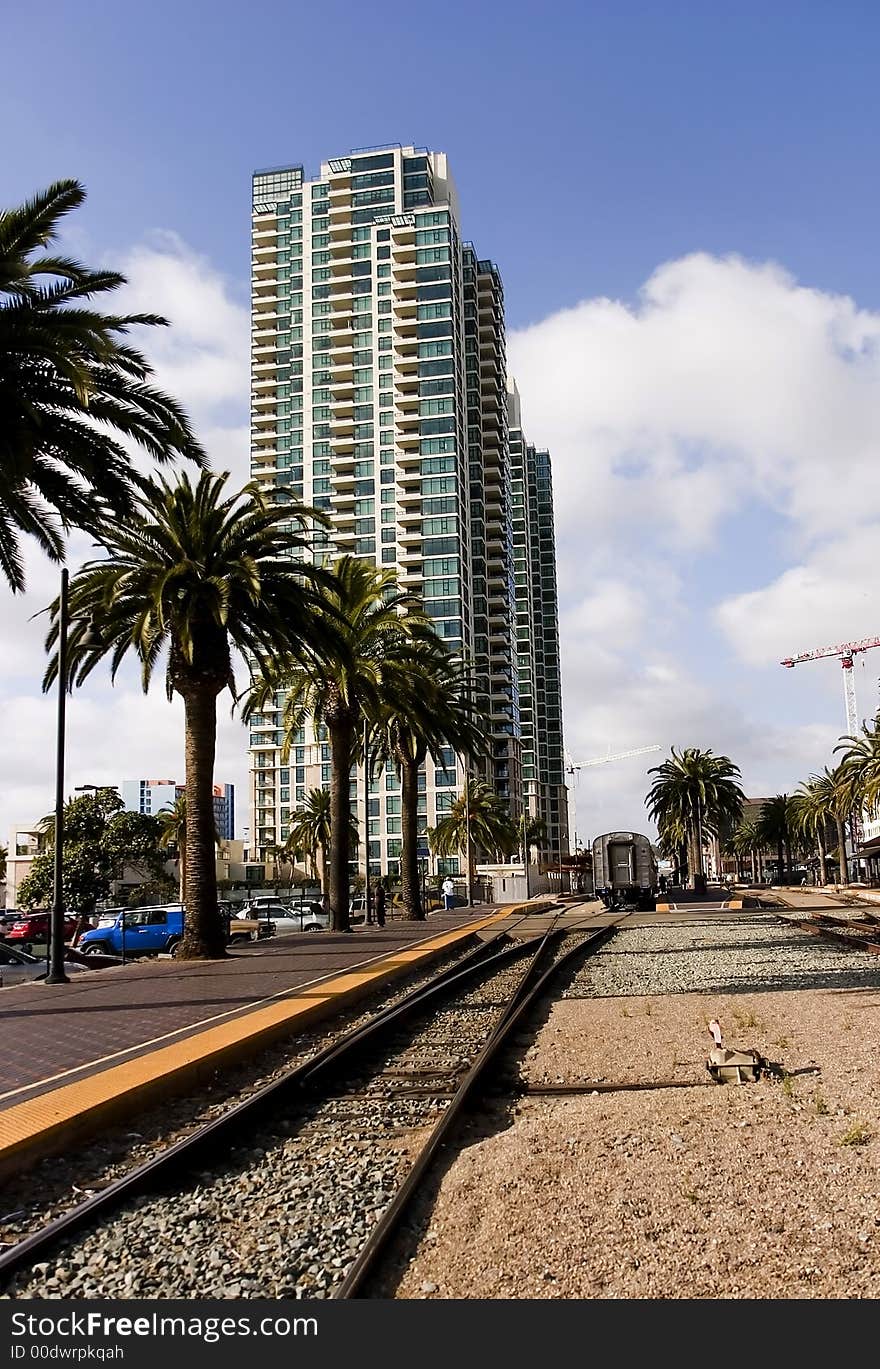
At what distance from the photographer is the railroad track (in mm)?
5531

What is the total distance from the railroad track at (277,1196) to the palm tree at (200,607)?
47.7 feet

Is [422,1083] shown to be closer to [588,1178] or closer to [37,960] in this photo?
[588,1178]

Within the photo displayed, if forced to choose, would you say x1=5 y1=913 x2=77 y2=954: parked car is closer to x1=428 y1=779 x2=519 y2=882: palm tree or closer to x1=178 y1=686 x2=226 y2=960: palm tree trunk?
x1=178 y1=686 x2=226 y2=960: palm tree trunk

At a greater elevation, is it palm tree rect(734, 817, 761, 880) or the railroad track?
palm tree rect(734, 817, 761, 880)

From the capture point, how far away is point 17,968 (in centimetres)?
2323

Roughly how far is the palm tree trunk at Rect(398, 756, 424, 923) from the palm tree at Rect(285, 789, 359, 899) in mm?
33544

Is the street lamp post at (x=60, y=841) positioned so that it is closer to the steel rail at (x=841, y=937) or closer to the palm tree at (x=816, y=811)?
the steel rail at (x=841, y=937)

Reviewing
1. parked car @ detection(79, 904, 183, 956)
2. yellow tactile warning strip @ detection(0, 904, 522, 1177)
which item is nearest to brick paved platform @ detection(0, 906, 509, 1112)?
yellow tactile warning strip @ detection(0, 904, 522, 1177)

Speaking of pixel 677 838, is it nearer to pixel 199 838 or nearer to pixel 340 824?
pixel 340 824

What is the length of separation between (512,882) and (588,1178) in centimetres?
6615

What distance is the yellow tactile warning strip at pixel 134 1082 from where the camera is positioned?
7.95m

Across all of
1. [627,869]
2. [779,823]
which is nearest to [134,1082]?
[627,869]

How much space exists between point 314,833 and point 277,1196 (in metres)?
94.6

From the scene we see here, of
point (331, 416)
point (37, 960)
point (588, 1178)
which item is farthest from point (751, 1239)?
point (331, 416)
